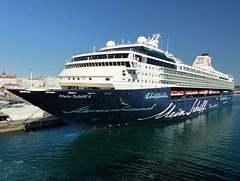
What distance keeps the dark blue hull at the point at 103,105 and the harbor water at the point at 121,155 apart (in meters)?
1.63

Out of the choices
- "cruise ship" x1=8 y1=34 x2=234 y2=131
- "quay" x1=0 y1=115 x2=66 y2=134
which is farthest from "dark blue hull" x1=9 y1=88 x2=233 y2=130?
"quay" x1=0 y1=115 x2=66 y2=134

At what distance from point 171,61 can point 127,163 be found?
19.8 m

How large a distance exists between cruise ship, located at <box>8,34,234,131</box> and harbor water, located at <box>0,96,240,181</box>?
7.89ft

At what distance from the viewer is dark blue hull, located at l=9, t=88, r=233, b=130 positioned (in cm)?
1474

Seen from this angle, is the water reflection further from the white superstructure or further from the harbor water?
the white superstructure

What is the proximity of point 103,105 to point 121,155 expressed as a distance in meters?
5.38

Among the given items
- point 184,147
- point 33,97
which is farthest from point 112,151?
point 33,97

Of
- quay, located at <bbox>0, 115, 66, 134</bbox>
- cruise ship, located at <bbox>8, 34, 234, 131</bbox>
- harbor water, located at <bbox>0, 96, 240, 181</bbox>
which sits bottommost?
harbor water, located at <bbox>0, 96, 240, 181</bbox>

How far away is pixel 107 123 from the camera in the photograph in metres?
18.6

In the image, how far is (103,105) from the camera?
16.8 meters

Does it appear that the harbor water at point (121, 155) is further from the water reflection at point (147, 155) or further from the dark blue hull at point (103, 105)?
the dark blue hull at point (103, 105)
